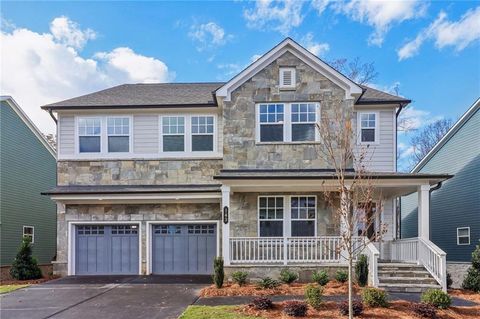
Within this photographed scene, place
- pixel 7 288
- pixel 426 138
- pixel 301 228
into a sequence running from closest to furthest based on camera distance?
1. pixel 7 288
2. pixel 301 228
3. pixel 426 138

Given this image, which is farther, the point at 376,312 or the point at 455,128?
the point at 455,128

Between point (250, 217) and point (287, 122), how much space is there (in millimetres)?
3686

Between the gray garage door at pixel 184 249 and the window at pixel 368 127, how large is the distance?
6663 mm

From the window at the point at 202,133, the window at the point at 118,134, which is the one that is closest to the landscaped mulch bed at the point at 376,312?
the window at the point at 202,133

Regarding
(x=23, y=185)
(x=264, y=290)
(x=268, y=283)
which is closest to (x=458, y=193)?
(x=268, y=283)

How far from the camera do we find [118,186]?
15516mm

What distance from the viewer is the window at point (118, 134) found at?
1586 cm

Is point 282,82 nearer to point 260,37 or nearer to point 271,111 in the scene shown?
point 271,111

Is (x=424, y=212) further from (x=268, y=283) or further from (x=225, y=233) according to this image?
(x=225, y=233)

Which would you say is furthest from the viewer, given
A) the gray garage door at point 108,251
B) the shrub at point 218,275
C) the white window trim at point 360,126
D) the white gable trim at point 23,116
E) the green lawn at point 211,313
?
the white gable trim at point 23,116

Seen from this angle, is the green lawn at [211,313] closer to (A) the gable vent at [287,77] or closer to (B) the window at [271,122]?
(B) the window at [271,122]

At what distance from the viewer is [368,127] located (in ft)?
50.7

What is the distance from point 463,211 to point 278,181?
8.73 meters

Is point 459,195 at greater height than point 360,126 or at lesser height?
lesser
